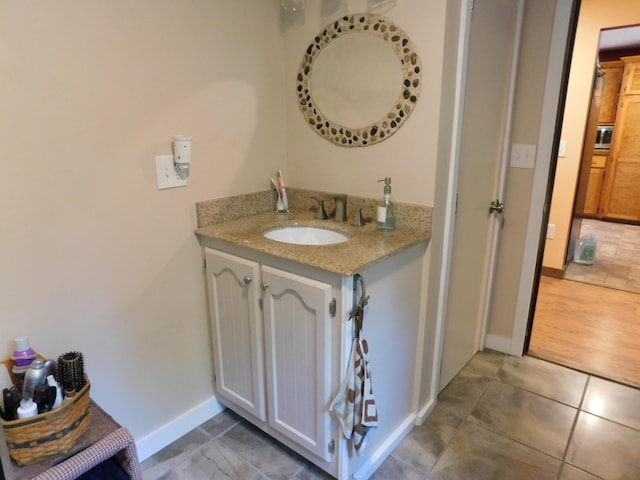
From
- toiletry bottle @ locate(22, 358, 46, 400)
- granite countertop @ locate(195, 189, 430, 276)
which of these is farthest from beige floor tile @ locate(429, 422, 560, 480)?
toiletry bottle @ locate(22, 358, 46, 400)

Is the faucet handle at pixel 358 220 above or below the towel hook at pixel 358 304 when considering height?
above

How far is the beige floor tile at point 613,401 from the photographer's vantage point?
188 centimetres

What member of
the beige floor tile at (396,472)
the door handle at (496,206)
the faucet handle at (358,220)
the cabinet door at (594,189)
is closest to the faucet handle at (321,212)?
the faucet handle at (358,220)

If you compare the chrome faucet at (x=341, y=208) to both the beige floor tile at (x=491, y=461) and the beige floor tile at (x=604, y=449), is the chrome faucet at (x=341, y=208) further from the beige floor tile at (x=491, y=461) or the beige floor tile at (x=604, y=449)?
the beige floor tile at (x=604, y=449)

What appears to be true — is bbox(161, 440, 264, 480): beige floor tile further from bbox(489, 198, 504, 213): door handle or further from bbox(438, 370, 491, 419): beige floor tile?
bbox(489, 198, 504, 213): door handle

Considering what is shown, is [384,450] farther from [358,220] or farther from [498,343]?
[498,343]

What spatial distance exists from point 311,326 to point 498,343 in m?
1.57

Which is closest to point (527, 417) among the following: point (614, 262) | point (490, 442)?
point (490, 442)

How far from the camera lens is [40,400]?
109cm

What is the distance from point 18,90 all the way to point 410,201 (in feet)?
4.35

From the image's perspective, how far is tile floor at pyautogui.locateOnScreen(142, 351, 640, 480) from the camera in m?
1.60

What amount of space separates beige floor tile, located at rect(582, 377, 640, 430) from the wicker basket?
2112mm

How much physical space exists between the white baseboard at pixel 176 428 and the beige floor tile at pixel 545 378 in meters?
1.49

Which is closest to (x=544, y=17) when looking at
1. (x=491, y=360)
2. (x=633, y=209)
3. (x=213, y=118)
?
(x=213, y=118)
